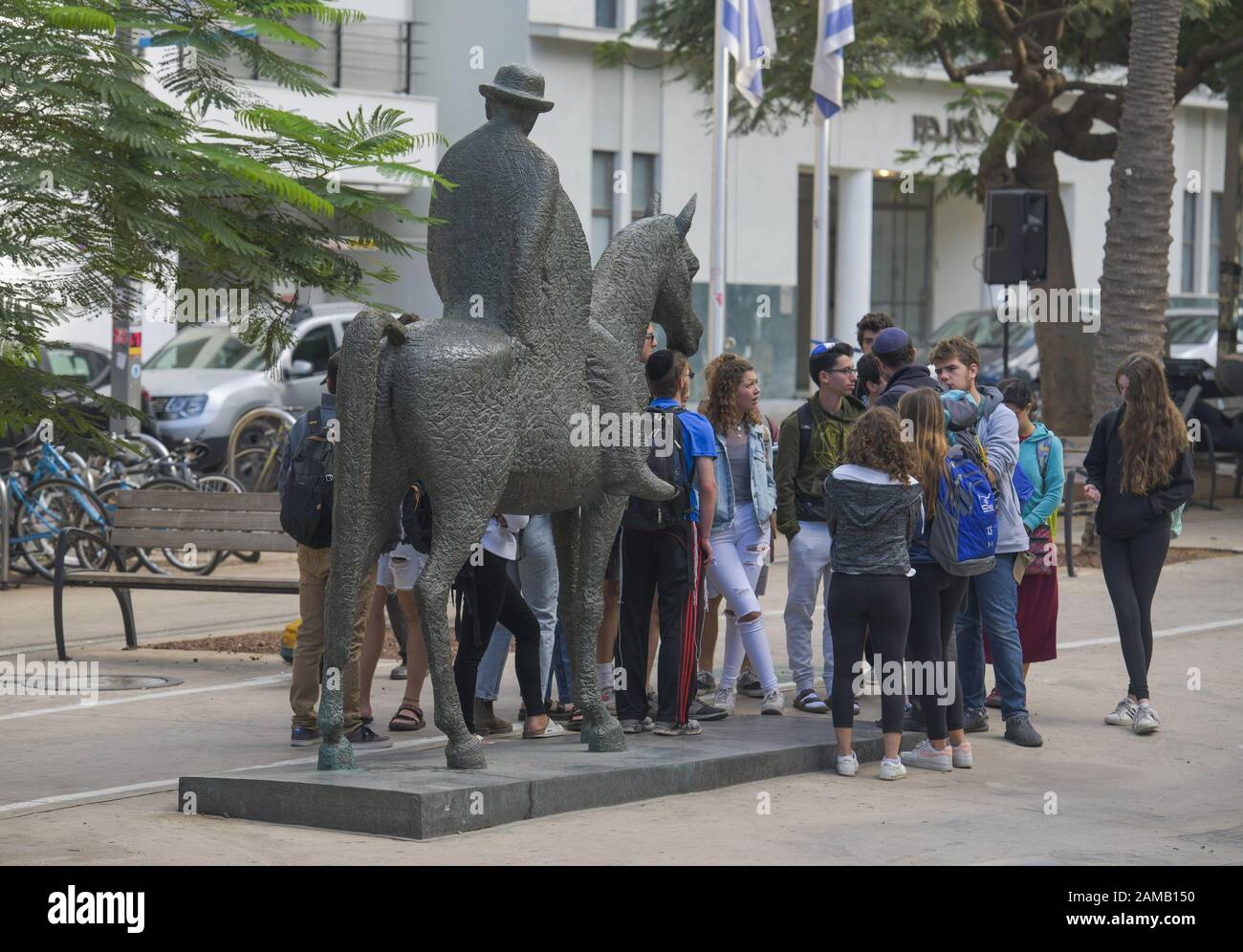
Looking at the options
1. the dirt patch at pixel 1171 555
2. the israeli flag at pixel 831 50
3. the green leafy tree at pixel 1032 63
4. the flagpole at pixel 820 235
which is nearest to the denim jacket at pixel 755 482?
the dirt patch at pixel 1171 555

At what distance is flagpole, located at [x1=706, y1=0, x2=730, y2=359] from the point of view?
64.5 ft

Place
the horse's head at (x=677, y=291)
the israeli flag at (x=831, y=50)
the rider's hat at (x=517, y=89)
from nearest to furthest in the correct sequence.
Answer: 1. the rider's hat at (x=517, y=89)
2. the horse's head at (x=677, y=291)
3. the israeli flag at (x=831, y=50)

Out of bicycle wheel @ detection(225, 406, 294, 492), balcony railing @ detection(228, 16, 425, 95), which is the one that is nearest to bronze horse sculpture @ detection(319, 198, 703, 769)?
bicycle wheel @ detection(225, 406, 294, 492)

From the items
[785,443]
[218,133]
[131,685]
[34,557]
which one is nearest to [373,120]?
[218,133]

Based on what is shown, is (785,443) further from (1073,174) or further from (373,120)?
(1073,174)

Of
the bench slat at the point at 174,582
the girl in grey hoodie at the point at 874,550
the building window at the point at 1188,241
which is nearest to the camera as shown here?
the girl in grey hoodie at the point at 874,550

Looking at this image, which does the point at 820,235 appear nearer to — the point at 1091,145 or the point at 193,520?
the point at 1091,145

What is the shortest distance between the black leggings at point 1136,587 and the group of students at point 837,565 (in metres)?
0.01

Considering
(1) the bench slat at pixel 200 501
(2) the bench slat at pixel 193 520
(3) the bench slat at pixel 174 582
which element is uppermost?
(1) the bench slat at pixel 200 501

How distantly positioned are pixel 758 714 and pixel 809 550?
92 cm

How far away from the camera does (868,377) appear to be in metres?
9.91

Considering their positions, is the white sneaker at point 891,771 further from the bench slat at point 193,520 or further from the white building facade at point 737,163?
the white building facade at point 737,163

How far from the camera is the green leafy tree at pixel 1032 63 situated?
70.2ft

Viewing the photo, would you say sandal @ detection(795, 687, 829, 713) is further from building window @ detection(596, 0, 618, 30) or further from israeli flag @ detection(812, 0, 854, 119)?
building window @ detection(596, 0, 618, 30)
